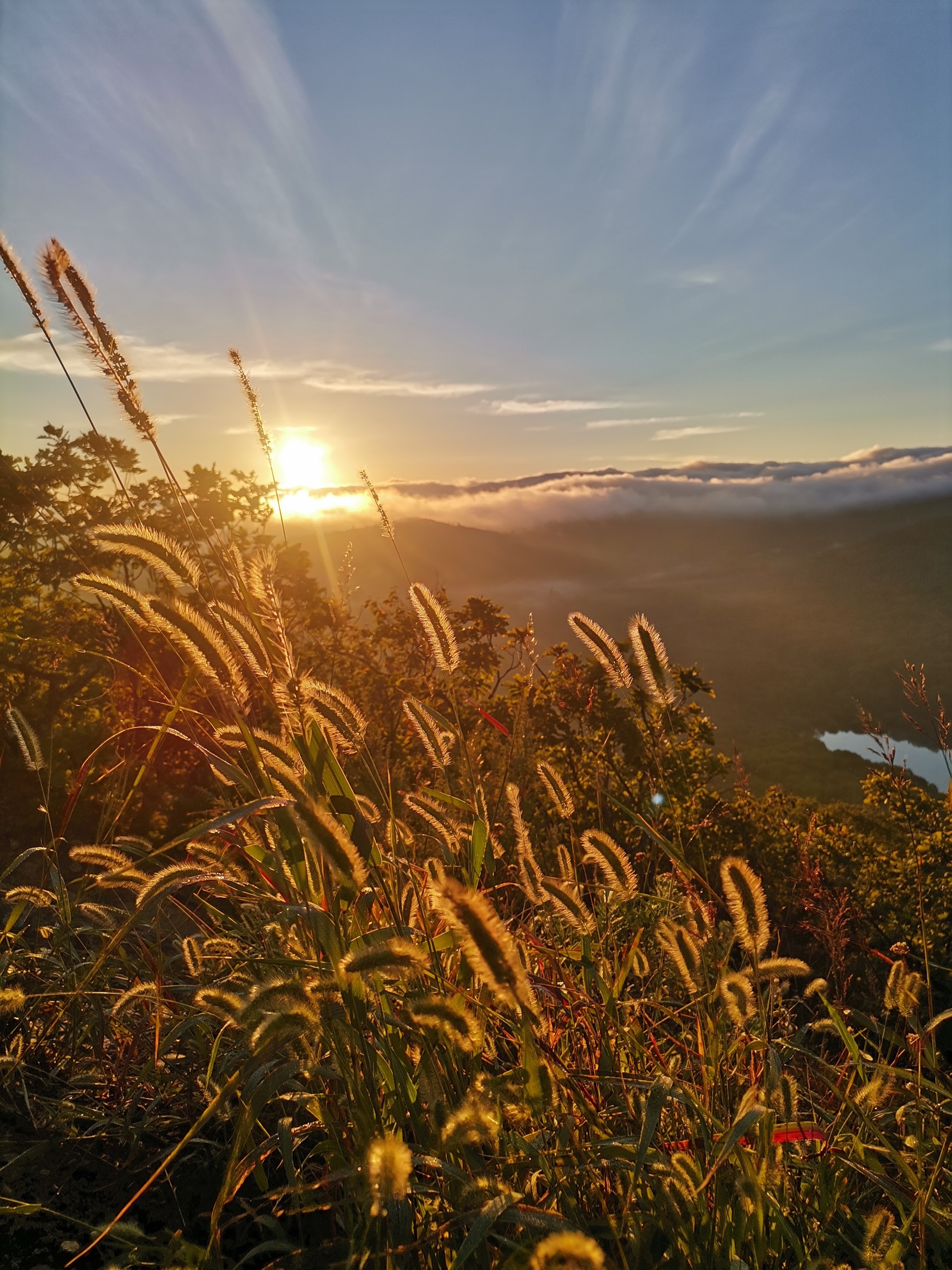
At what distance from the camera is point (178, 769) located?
10289 millimetres

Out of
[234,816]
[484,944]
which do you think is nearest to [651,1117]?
[484,944]

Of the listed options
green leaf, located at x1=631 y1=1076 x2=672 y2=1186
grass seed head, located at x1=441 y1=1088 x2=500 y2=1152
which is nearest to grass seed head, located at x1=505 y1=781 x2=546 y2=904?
green leaf, located at x1=631 y1=1076 x2=672 y2=1186

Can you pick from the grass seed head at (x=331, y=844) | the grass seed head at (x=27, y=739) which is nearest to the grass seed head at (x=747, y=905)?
the grass seed head at (x=331, y=844)

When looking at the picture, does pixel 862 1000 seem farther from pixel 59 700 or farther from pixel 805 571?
pixel 805 571

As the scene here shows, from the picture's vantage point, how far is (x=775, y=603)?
143 meters

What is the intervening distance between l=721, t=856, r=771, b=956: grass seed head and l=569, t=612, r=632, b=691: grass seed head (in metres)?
0.61

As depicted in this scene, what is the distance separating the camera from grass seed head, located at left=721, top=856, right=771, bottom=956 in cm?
188

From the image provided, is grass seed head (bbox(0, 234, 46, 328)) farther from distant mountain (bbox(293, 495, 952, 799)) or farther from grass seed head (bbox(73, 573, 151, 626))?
distant mountain (bbox(293, 495, 952, 799))

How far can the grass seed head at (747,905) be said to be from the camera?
1.88 metres

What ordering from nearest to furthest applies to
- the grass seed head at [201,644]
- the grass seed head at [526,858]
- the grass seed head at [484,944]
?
1. the grass seed head at [484,944]
2. the grass seed head at [201,644]
3. the grass seed head at [526,858]

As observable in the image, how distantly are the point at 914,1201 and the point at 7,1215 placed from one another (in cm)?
232

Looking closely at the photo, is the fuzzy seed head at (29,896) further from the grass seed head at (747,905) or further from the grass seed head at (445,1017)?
the grass seed head at (747,905)

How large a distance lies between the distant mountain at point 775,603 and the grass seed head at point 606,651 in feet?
124

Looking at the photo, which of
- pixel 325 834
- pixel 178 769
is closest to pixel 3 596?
pixel 178 769
